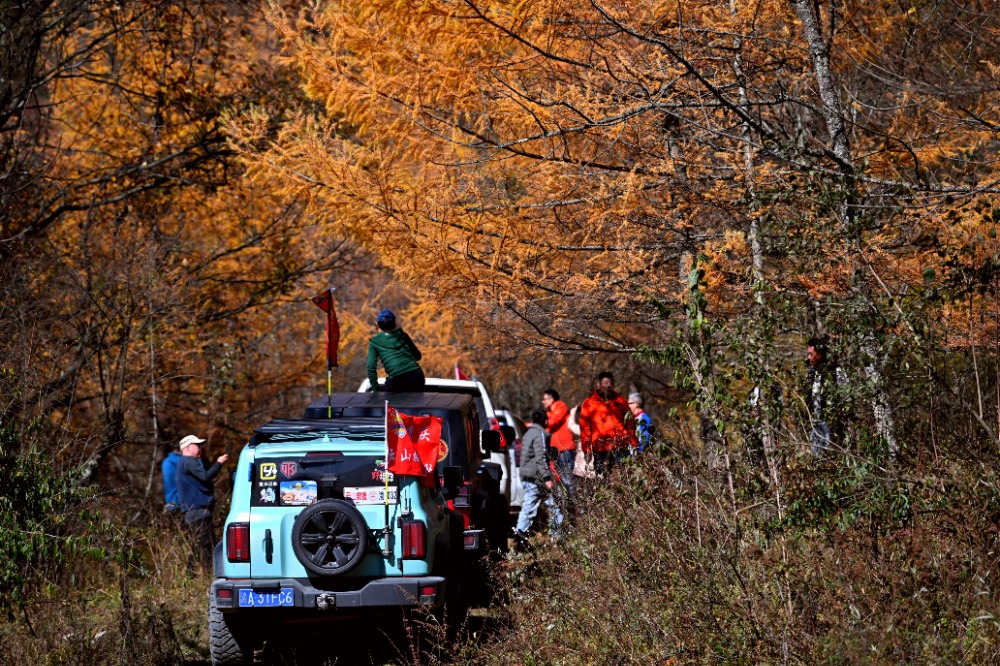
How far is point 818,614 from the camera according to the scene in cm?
632

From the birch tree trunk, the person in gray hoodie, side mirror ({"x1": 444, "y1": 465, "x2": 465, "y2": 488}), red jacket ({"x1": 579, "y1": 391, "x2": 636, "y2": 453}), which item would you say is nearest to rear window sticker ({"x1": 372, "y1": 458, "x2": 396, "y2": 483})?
side mirror ({"x1": 444, "y1": 465, "x2": 465, "y2": 488})

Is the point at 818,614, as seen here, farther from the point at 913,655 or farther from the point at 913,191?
the point at 913,191

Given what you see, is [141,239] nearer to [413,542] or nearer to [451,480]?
[451,480]

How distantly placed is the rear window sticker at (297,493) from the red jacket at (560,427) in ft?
21.6

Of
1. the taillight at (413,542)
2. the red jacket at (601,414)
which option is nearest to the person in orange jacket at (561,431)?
the red jacket at (601,414)

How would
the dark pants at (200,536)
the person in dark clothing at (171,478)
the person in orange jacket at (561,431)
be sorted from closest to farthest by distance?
the dark pants at (200,536) → the person in dark clothing at (171,478) → the person in orange jacket at (561,431)

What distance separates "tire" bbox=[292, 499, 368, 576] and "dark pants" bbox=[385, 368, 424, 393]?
350 centimetres

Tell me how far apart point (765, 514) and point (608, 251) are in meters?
5.30

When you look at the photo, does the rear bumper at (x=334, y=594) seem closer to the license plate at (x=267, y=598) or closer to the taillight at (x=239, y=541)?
the license plate at (x=267, y=598)

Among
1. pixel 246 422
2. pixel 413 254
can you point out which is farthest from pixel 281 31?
pixel 246 422

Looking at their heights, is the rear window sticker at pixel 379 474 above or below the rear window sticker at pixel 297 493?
above

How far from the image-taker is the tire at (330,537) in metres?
7.72

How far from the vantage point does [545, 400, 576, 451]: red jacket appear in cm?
1428

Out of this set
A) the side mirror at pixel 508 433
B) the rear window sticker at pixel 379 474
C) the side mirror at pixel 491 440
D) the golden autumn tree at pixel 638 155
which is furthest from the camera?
the side mirror at pixel 508 433
